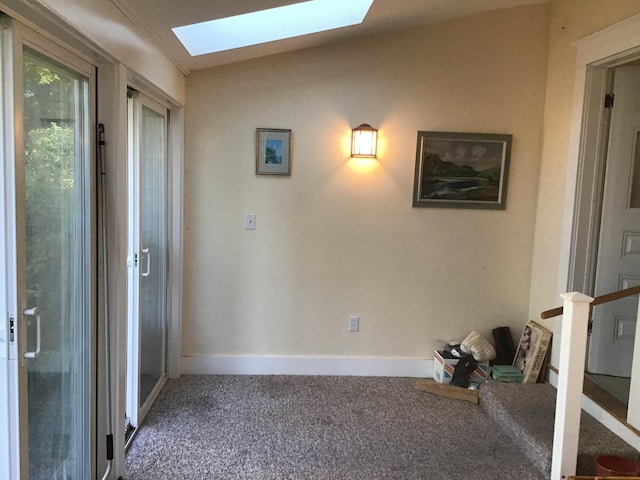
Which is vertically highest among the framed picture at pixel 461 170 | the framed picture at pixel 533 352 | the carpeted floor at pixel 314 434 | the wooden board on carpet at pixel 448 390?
the framed picture at pixel 461 170

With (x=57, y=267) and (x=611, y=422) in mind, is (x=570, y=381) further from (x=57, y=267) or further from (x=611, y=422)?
(x=57, y=267)

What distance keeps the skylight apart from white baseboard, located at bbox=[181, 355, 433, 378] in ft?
7.09

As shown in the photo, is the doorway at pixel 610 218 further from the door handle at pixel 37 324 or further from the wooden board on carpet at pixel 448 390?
the door handle at pixel 37 324

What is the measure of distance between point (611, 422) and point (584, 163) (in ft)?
5.14

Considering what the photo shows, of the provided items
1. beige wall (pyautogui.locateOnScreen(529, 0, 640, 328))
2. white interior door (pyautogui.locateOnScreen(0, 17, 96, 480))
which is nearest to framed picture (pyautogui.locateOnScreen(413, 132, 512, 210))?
beige wall (pyautogui.locateOnScreen(529, 0, 640, 328))

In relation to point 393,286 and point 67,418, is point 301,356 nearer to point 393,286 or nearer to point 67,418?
point 393,286

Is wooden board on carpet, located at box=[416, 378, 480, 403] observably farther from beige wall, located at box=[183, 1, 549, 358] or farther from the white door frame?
the white door frame

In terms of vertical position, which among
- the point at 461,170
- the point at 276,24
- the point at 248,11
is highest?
the point at 276,24

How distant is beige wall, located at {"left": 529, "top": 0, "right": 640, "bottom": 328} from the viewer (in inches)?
124

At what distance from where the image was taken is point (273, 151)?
3.41 meters

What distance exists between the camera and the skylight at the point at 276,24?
2.90m

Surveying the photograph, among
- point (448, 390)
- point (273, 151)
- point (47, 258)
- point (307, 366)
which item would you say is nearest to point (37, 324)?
point (47, 258)

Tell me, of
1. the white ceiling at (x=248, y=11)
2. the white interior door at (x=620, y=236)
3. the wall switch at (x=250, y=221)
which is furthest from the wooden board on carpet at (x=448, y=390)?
the white ceiling at (x=248, y=11)

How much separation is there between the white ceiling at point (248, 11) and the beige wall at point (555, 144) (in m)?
0.33
